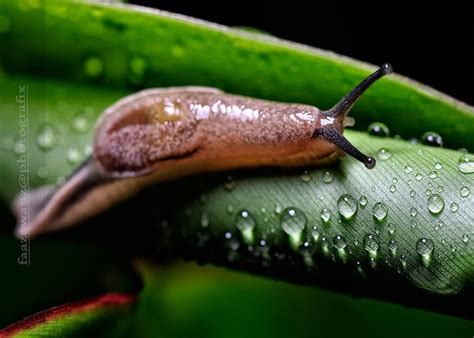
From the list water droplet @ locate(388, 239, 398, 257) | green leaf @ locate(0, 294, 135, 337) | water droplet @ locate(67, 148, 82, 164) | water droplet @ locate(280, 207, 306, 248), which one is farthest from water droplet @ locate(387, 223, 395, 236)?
water droplet @ locate(67, 148, 82, 164)

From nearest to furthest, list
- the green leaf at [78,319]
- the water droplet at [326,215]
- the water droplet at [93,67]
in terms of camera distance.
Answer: the green leaf at [78,319]
the water droplet at [326,215]
the water droplet at [93,67]

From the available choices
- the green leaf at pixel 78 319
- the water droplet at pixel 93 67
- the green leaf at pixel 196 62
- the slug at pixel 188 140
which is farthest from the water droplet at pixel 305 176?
the water droplet at pixel 93 67

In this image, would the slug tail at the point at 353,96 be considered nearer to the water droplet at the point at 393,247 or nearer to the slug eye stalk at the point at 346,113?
the slug eye stalk at the point at 346,113

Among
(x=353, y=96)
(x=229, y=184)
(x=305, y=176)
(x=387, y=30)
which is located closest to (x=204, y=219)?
(x=229, y=184)

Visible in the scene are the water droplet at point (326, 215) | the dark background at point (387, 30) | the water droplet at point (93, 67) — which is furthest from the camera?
the dark background at point (387, 30)

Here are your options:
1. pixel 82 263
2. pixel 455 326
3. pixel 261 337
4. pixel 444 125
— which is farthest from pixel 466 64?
pixel 82 263

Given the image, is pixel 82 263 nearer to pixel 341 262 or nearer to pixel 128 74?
pixel 128 74

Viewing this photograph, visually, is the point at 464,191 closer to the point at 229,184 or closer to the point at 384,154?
the point at 384,154
